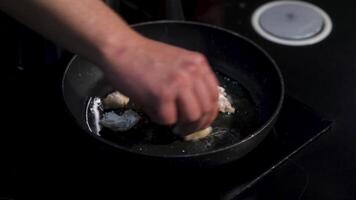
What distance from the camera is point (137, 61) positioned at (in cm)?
54

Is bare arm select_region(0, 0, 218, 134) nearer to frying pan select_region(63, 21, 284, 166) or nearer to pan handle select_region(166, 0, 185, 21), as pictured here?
frying pan select_region(63, 21, 284, 166)

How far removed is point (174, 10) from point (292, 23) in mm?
236

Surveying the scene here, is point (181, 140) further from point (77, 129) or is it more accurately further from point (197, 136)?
point (77, 129)

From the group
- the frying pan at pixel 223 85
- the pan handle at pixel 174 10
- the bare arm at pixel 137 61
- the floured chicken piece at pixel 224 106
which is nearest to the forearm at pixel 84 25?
the bare arm at pixel 137 61

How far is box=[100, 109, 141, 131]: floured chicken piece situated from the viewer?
2.30 ft

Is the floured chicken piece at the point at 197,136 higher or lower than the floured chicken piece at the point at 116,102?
lower

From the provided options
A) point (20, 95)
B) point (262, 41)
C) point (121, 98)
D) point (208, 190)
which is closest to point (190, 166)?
point (208, 190)

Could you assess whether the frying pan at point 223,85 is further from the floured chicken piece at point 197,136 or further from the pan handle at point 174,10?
the pan handle at point 174,10

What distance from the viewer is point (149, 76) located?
0.53 metres

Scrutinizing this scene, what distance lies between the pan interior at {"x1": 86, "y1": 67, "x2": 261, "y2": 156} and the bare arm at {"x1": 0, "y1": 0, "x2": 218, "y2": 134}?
0.41 feet

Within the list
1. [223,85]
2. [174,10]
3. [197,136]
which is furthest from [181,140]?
[174,10]

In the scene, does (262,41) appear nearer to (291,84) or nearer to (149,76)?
(291,84)

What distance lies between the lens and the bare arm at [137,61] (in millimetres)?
534

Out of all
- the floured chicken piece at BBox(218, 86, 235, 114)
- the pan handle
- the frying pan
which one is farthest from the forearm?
the pan handle
